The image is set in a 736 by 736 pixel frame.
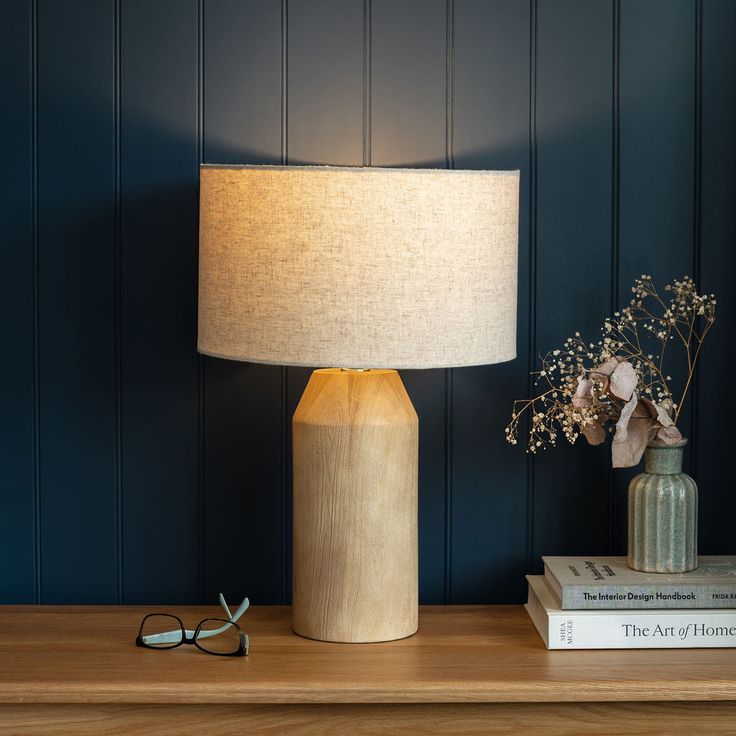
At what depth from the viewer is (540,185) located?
5.73ft

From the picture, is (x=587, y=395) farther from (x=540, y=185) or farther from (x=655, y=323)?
(x=540, y=185)

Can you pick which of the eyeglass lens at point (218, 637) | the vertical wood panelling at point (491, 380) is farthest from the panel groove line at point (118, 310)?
the vertical wood panelling at point (491, 380)

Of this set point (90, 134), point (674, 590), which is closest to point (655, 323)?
point (674, 590)

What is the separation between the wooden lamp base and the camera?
4.86ft

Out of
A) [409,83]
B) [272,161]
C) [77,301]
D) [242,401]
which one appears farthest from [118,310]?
[409,83]

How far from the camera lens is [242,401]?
5.79ft

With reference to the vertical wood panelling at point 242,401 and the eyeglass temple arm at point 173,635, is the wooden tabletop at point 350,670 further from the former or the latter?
the vertical wood panelling at point 242,401

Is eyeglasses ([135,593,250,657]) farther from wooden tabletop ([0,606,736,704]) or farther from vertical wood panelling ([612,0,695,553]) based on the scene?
vertical wood panelling ([612,0,695,553])

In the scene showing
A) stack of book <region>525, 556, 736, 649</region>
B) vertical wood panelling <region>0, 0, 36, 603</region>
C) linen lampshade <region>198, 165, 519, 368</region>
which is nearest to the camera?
linen lampshade <region>198, 165, 519, 368</region>

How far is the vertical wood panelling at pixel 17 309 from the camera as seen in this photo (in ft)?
5.61

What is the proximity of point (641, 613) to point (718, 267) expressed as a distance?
2.07 ft

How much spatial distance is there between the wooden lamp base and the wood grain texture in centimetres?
14

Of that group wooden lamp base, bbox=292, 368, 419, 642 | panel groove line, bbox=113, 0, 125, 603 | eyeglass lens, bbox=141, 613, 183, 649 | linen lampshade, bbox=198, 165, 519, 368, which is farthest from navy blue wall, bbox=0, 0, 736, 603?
linen lampshade, bbox=198, 165, 519, 368

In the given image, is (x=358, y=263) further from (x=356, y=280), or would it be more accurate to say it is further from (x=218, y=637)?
(x=218, y=637)
